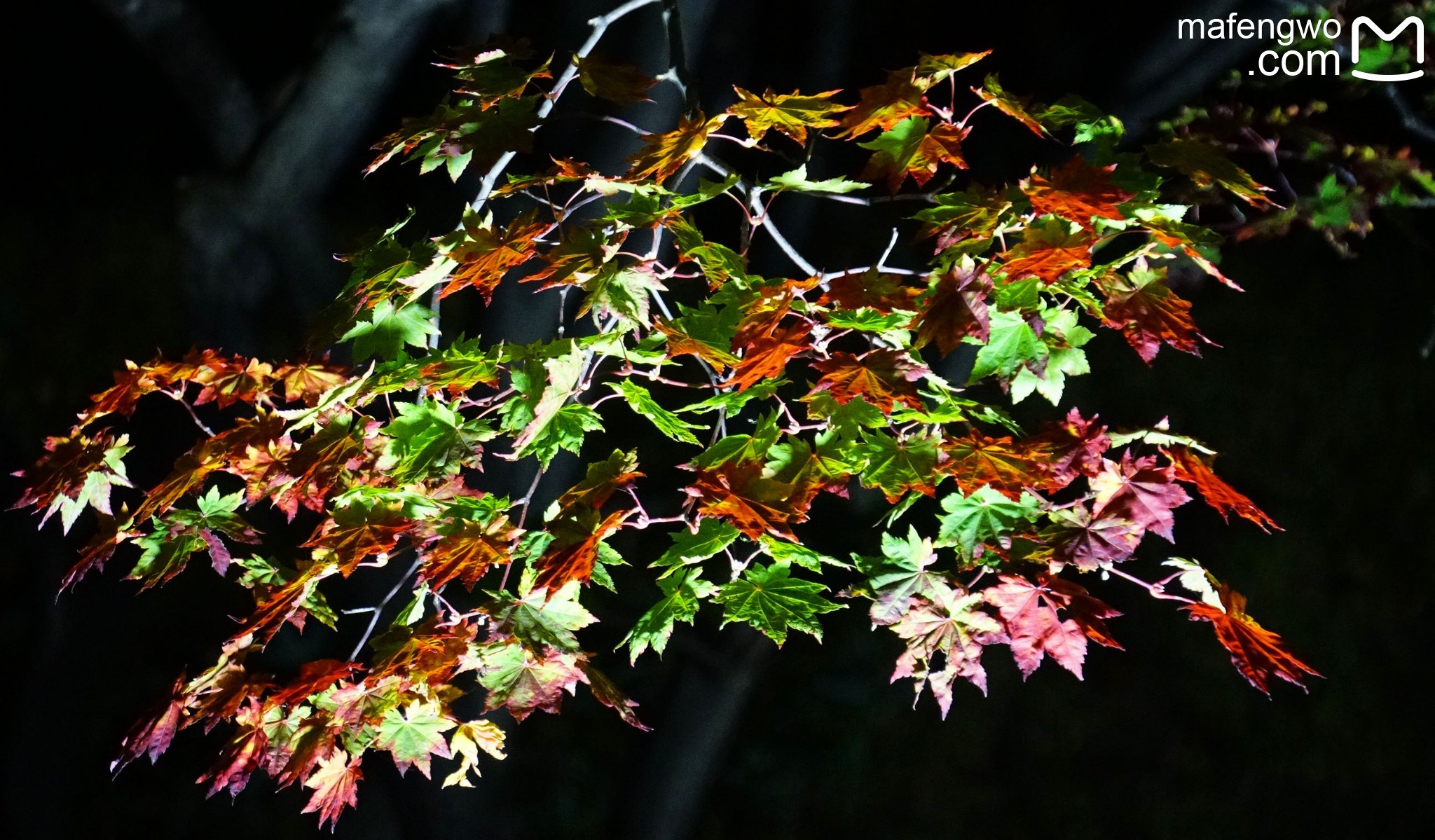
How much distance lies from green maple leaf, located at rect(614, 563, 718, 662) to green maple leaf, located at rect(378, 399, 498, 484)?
0.87 ft

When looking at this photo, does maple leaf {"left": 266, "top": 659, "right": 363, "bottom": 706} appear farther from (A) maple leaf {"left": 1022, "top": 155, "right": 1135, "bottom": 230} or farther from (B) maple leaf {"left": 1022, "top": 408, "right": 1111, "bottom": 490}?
(A) maple leaf {"left": 1022, "top": 155, "right": 1135, "bottom": 230}

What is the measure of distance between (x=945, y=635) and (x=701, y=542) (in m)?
0.31

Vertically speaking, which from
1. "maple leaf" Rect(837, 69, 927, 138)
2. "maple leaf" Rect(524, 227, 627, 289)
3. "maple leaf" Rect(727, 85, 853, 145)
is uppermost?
"maple leaf" Rect(727, 85, 853, 145)

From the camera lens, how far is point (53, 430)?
408 cm

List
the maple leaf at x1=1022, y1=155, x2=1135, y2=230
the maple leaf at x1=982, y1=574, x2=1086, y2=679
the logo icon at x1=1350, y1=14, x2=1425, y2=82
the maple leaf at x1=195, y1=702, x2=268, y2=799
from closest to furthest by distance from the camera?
the maple leaf at x1=1022, y1=155, x2=1135, y2=230
the maple leaf at x1=982, y1=574, x2=1086, y2=679
the maple leaf at x1=195, y1=702, x2=268, y2=799
the logo icon at x1=1350, y1=14, x2=1425, y2=82

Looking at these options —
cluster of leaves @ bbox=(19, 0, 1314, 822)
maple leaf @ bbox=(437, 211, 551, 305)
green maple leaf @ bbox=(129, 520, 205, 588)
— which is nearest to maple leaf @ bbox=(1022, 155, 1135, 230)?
cluster of leaves @ bbox=(19, 0, 1314, 822)

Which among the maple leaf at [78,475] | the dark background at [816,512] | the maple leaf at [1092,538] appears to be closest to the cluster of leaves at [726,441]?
the maple leaf at [1092,538]

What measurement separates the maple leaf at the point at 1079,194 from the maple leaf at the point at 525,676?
0.71 m

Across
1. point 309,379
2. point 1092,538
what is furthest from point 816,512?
point 1092,538

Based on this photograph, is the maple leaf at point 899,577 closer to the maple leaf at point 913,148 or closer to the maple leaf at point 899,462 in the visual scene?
the maple leaf at point 899,462

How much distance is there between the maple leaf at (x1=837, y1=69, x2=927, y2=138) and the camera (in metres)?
1.29

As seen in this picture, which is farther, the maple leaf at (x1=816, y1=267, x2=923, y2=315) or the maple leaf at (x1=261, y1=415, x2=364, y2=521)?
the maple leaf at (x1=261, y1=415, x2=364, y2=521)

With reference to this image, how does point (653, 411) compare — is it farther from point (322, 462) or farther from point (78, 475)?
point (78, 475)

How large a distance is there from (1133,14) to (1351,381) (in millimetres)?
1766
